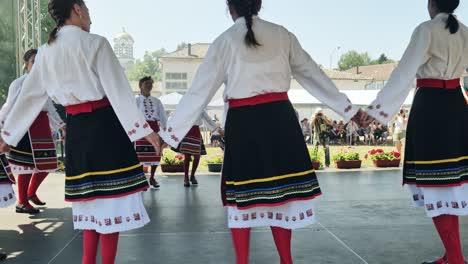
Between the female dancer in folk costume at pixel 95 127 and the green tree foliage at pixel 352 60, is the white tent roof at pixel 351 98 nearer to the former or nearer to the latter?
the female dancer in folk costume at pixel 95 127

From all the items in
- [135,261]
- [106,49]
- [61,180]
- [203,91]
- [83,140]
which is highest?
[106,49]

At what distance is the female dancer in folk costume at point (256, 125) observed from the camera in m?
2.56

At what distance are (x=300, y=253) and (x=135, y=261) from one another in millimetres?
1103

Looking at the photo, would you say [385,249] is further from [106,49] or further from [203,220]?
[106,49]

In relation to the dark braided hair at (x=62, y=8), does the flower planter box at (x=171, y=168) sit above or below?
below

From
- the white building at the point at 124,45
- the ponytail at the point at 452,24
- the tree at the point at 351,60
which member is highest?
the white building at the point at 124,45

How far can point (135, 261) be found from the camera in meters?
3.38

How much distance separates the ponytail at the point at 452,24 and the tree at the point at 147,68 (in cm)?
8314

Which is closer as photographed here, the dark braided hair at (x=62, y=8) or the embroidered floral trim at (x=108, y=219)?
the embroidered floral trim at (x=108, y=219)

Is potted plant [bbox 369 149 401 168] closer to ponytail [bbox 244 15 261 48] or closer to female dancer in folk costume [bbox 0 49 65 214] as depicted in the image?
female dancer in folk costume [bbox 0 49 65 214]

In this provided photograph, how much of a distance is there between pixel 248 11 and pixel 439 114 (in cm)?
119

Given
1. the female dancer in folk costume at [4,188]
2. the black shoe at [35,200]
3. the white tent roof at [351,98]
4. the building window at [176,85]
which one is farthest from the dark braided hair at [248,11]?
the building window at [176,85]

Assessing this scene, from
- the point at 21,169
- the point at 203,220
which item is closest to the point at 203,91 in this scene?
the point at 203,220

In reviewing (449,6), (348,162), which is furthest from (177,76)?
(449,6)
